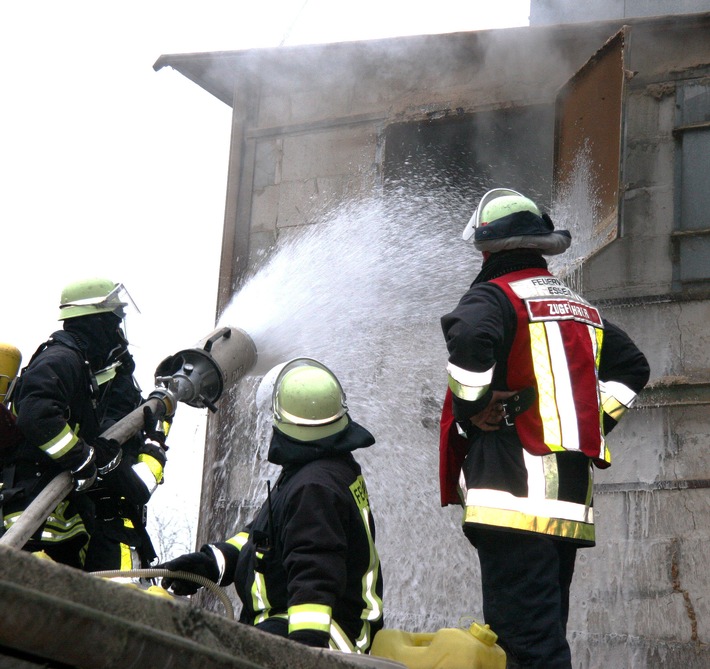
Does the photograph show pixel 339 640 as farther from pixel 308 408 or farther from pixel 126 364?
pixel 126 364

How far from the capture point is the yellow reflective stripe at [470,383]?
143 inches

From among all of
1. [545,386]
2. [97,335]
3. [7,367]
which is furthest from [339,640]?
[7,367]

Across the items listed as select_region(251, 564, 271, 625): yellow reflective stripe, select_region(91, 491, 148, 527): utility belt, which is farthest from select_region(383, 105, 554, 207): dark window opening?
select_region(251, 564, 271, 625): yellow reflective stripe

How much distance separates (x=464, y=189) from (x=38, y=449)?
11.5 ft

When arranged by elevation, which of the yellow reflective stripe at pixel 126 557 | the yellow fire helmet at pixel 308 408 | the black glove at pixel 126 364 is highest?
the black glove at pixel 126 364

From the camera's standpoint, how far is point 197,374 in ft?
17.5

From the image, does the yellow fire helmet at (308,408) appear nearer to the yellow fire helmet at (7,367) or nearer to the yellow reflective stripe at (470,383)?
the yellow reflective stripe at (470,383)

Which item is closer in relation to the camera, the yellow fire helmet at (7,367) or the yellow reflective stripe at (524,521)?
the yellow reflective stripe at (524,521)

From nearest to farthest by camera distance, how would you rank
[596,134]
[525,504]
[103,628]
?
[103,628] < [525,504] < [596,134]

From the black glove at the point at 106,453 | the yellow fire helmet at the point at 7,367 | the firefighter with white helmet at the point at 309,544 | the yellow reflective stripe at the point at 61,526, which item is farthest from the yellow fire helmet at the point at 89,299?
the firefighter with white helmet at the point at 309,544

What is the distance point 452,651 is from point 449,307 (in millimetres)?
3901

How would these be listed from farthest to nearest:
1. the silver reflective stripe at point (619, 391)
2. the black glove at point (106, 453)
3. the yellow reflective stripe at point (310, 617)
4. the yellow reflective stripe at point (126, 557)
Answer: the yellow reflective stripe at point (126, 557), the black glove at point (106, 453), the silver reflective stripe at point (619, 391), the yellow reflective stripe at point (310, 617)

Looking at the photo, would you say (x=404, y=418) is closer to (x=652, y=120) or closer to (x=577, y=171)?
(x=577, y=171)

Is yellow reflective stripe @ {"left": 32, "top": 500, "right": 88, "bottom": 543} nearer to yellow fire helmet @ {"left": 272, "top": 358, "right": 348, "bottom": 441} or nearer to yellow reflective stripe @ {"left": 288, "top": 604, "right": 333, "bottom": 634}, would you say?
yellow fire helmet @ {"left": 272, "top": 358, "right": 348, "bottom": 441}
